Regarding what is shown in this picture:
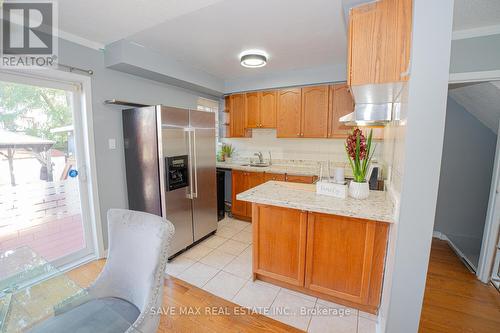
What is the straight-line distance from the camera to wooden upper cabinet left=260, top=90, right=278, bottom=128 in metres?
3.72

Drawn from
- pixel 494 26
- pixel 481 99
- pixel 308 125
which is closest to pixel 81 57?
pixel 308 125

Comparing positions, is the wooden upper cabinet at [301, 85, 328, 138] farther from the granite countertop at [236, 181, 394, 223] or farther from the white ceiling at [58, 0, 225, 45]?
the white ceiling at [58, 0, 225, 45]

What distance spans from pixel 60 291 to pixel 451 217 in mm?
4335

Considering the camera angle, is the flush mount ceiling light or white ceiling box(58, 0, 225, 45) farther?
the flush mount ceiling light

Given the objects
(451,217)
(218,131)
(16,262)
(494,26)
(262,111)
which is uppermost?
(494,26)

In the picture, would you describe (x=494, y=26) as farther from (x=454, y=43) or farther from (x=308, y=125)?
(x=308, y=125)

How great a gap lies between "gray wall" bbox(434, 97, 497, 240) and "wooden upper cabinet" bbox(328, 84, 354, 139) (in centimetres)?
132

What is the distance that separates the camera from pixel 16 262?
4.88 ft

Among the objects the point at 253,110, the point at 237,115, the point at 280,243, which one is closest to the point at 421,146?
the point at 280,243

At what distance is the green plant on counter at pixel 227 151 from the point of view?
14.5ft

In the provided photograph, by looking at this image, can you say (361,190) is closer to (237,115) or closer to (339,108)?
(339,108)

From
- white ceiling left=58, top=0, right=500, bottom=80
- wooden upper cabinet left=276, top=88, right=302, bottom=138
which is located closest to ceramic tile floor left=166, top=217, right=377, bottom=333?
wooden upper cabinet left=276, top=88, right=302, bottom=138

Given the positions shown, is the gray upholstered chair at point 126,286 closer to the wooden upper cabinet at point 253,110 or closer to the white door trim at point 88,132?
the white door trim at point 88,132

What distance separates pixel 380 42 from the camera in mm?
1322
